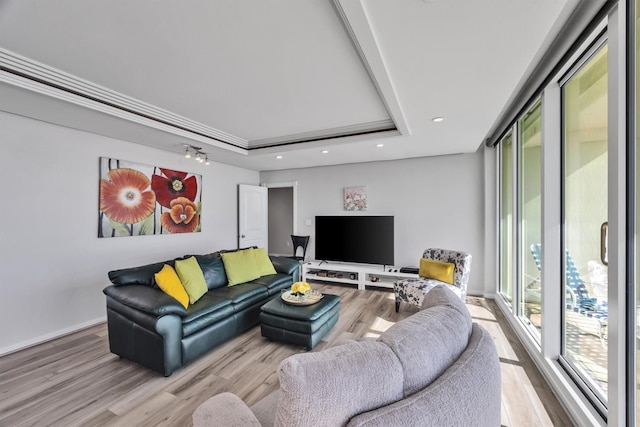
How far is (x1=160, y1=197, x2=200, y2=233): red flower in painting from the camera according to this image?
403 centimetres

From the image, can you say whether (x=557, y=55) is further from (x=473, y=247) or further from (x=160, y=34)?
(x=473, y=247)

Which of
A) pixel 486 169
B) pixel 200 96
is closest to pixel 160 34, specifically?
pixel 200 96

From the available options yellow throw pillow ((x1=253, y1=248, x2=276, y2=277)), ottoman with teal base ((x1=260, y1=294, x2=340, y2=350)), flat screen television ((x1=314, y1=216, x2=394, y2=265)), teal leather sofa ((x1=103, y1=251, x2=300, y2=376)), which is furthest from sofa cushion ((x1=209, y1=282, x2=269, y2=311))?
flat screen television ((x1=314, y1=216, x2=394, y2=265))

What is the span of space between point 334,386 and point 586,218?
2.11 meters

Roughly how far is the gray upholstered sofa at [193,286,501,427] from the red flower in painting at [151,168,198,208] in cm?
358

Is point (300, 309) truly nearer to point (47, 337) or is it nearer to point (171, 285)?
point (171, 285)

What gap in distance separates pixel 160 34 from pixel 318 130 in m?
2.15

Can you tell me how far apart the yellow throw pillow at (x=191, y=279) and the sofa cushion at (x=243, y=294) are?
19 cm

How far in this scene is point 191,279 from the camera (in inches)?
110

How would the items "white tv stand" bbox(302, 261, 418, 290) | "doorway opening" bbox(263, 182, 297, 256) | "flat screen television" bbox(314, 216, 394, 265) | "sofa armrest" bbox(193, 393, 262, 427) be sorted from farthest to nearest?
"doorway opening" bbox(263, 182, 297, 256) < "flat screen television" bbox(314, 216, 394, 265) < "white tv stand" bbox(302, 261, 418, 290) < "sofa armrest" bbox(193, 393, 262, 427)

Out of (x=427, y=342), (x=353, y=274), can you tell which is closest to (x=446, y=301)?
(x=427, y=342)

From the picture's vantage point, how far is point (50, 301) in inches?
114

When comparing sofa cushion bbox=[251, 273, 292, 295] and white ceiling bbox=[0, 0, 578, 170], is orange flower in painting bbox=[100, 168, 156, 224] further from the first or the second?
sofa cushion bbox=[251, 273, 292, 295]

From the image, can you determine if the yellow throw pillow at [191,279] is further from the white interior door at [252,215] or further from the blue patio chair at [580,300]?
the blue patio chair at [580,300]
